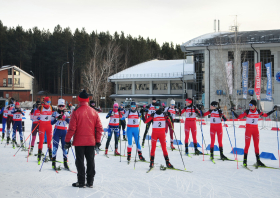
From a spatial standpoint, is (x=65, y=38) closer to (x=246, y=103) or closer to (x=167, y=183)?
(x=246, y=103)

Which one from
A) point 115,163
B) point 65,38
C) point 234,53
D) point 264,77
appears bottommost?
point 115,163

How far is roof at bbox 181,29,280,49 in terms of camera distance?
36106 millimetres

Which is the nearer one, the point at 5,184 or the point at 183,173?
the point at 5,184

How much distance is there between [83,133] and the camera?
19.7 feet

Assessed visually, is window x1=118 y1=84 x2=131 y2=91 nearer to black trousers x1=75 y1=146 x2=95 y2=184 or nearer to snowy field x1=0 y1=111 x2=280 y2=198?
snowy field x1=0 y1=111 x2=280 y2=198

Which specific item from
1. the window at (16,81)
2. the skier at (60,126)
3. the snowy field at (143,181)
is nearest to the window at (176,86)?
the window at (16,81)

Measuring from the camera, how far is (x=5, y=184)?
6.59 meters

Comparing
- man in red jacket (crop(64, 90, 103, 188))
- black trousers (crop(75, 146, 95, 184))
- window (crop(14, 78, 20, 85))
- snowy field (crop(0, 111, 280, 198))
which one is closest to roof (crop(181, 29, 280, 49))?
snowy field (crop(0, 111, 280, 198))

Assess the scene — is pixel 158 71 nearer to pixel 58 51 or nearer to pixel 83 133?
pixel 58 51

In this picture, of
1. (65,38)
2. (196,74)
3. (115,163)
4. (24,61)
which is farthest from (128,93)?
(115,163)

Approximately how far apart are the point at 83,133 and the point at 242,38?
35132mm

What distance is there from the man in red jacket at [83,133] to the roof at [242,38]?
3293 centimetres

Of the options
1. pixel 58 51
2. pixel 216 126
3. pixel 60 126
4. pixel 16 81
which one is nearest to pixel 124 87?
pixel 58 51

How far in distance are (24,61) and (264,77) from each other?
55.5 metres
